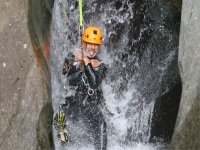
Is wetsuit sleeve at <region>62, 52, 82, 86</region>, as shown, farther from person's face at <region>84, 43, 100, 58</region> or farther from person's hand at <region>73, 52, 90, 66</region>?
person's face at <region>84, 43, 100, 58</region>

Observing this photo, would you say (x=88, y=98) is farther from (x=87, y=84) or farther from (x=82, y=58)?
(x=82, y=58)

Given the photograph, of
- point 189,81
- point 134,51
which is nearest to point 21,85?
point 189,81

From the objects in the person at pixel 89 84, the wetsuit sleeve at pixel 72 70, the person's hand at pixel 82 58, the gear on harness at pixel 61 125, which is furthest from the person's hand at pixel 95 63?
the gear on harness at pixel 61 125

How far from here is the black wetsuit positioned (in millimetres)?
7555

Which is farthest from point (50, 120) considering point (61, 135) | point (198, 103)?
point (198, 103)

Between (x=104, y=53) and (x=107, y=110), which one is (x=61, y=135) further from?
(x=104, y=53)

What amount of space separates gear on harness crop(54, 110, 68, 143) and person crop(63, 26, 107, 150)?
0.61 meters

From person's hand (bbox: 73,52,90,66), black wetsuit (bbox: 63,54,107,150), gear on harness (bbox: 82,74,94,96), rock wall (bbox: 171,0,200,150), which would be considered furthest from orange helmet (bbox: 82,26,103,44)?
rock wall (bbox: 171,0,200,150)

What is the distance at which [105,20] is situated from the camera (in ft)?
27.9

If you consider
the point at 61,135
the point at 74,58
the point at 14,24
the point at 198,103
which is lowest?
the point at 61,135

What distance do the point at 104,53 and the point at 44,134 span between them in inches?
97.6

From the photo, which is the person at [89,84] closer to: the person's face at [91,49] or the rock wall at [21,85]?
the person's face at [91,49]

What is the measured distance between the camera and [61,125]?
7191 mm

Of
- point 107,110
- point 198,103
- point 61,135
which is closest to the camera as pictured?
point 198,103
